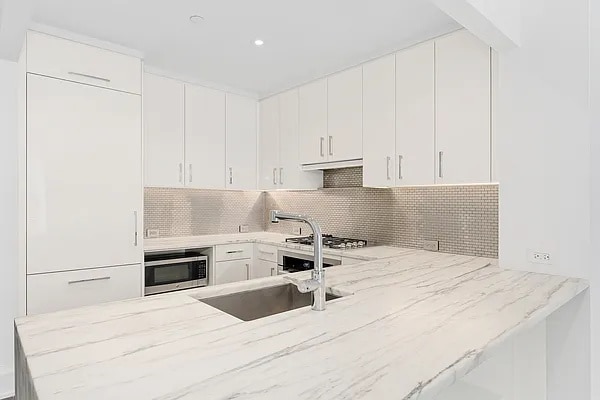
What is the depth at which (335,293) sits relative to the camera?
1.54 meters

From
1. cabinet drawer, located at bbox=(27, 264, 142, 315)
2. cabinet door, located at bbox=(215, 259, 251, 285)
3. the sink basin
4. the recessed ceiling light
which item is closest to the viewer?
the sink basin

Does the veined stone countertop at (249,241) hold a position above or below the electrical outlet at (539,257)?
below

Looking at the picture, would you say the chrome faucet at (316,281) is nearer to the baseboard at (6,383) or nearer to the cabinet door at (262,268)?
the cabinet door at (262,268)

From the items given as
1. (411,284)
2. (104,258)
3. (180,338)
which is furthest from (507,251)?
(104,258)

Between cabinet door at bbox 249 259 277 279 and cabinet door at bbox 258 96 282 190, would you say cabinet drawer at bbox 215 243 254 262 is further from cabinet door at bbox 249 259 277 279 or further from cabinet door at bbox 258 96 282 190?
cabinet door at bbox 258 96 282 190

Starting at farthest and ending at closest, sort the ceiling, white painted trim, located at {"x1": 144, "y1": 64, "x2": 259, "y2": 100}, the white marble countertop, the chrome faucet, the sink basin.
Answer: white painted trim, located at {"x1": 144, "y1": 64, "x2": 259, "y2": 100} < the ceiling < the sink basin < the chrome faucet < the white marble countertop

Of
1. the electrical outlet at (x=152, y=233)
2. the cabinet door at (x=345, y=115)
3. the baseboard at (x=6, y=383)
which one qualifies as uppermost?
the cabinet door at (x=345, y=115)

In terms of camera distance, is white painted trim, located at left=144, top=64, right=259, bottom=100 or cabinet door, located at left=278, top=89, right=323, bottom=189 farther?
cabinet door, located at left=278, top=89, right=323, bottom=189

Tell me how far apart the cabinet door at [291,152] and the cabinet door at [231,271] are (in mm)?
874

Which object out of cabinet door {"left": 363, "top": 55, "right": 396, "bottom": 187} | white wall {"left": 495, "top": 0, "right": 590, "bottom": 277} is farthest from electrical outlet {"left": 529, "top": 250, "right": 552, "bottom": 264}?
cabinet door {"left": 363, "top": 55, "right": 396, "bottom": 187}

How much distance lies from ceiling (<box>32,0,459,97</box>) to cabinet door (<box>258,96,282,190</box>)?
0.71 meters

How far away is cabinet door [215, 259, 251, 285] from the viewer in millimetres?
3316

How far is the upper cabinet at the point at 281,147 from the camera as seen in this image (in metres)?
3.49

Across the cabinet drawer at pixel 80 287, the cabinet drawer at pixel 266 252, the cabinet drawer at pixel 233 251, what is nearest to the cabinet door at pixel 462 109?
the cabinet drawer at pixel 266 252
